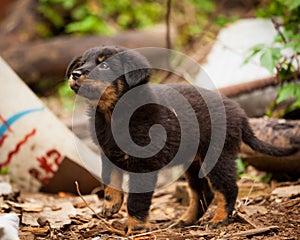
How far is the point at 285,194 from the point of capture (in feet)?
16.1

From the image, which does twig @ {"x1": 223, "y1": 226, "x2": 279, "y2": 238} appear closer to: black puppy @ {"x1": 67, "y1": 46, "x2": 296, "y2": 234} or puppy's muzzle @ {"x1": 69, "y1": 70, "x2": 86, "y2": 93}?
black puppy @ {"x1": 67, "y1": 46, "x2": 296, "y2": 234}

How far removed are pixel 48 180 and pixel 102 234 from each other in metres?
1.80

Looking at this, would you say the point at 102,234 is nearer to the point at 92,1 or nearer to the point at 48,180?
the point at 48,180

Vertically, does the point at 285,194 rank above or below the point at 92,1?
below

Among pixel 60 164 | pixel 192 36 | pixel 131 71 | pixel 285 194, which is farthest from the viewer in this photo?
pixel 192 36

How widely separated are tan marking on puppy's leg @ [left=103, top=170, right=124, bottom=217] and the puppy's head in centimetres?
63

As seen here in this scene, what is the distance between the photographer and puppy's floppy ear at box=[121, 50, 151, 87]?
13.5ft

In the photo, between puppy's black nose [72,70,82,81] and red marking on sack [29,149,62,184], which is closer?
puppy's black nose [72,70,82,81]

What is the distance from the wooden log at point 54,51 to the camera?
33.3 ft

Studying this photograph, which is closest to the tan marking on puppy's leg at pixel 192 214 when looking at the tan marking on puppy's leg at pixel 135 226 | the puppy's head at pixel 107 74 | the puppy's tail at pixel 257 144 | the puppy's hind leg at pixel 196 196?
the puppy's hind leg at pixel 196 196

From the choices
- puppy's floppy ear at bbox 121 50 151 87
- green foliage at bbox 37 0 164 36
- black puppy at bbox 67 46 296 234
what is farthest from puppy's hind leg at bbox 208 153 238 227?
green foliage at bbox 37 0 164 36

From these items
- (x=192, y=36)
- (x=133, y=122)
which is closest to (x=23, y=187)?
(x=133, y=122)

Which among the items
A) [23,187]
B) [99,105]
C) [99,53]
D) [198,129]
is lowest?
[23,187]

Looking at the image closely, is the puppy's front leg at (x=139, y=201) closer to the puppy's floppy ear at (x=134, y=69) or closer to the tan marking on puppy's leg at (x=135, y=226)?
the tan marking on puppy's leg at (x=135, y=226)
